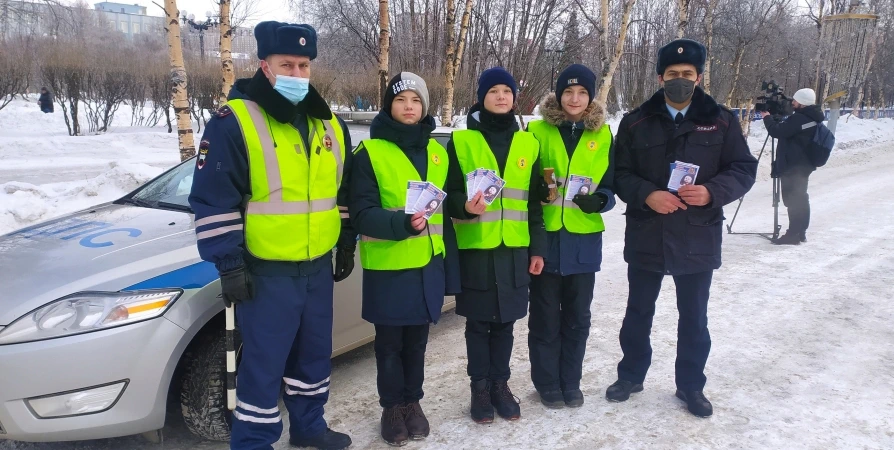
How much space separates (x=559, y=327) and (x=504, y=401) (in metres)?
0.53

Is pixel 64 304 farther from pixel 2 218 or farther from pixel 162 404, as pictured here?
pixel 2 218

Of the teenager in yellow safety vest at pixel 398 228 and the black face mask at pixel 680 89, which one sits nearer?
the teenager in yellow safety vest at pixel 398 228

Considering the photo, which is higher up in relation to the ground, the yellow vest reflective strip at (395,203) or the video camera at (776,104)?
the video camera at (776,104)

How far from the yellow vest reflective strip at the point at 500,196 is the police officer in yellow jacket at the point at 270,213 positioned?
68 centimetres

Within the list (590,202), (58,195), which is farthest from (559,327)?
(58,195)

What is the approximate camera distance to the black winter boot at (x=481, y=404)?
10.6 feet

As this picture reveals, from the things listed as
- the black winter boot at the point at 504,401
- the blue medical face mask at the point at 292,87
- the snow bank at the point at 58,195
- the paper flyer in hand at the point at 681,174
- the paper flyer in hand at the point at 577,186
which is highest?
the blue medical face mask at the point at 292,87

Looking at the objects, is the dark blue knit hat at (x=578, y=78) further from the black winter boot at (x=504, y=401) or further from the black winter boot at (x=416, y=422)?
the black winter boot at (x=416, y=422)

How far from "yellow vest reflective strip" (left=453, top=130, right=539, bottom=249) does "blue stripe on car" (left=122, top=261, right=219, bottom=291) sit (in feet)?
4.13

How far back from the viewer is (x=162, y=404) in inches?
106

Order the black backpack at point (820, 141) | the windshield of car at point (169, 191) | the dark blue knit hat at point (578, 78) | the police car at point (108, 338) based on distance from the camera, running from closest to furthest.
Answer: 1. the police car at point (108, 338)
2. the dark blue knit hat at point (578, 78)
3. the windshield of car at point (169, 191)
4. the black backpack at point (820, 141)

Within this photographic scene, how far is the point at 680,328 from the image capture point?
3.42 meters

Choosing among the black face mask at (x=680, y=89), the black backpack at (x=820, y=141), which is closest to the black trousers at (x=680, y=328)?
the black face mask at (x=680, y=89)

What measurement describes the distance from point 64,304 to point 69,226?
1.22 meters
